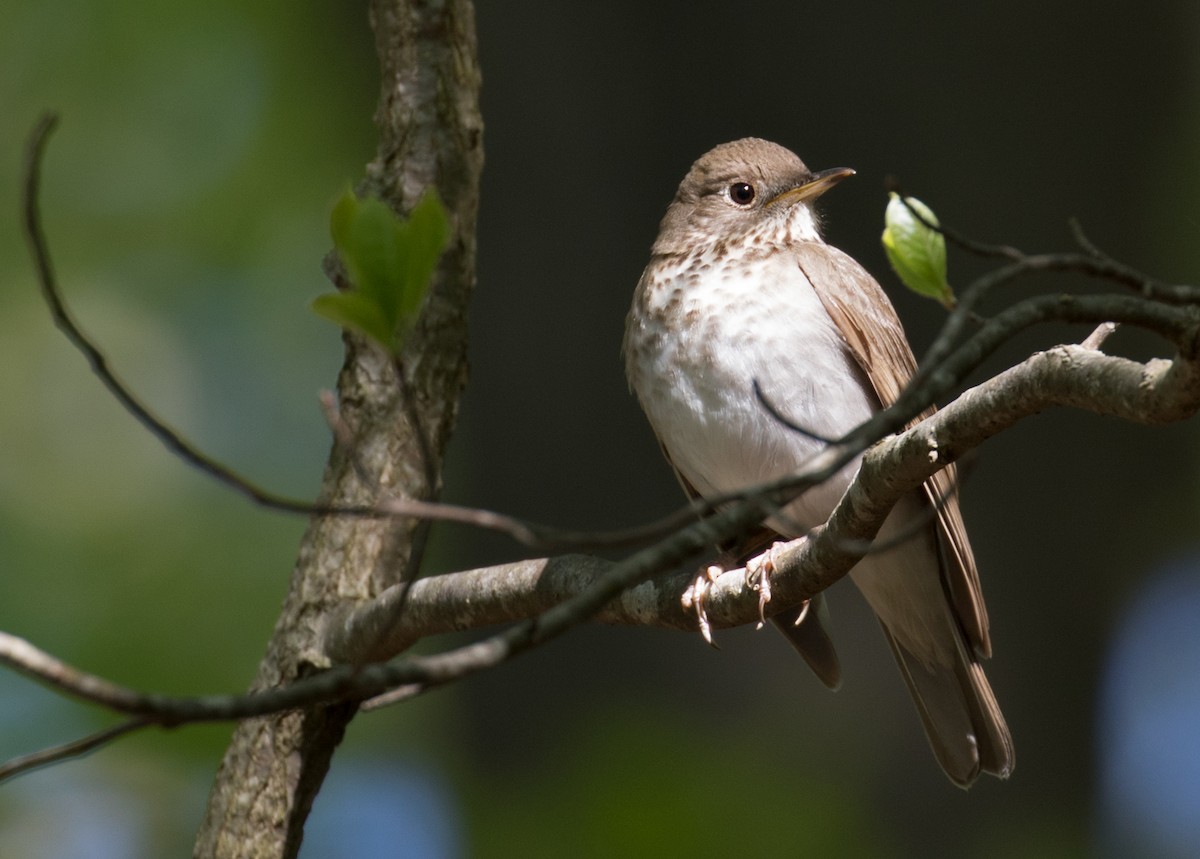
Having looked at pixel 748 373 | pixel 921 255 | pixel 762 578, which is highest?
pixel 748 373

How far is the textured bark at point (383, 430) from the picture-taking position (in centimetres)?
343

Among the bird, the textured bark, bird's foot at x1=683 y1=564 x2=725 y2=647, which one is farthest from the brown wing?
the textured bark

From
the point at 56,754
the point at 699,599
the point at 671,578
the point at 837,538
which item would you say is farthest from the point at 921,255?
the point at 56,754

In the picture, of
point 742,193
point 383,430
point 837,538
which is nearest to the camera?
point 837,538

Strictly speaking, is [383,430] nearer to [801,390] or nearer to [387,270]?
[801,390]

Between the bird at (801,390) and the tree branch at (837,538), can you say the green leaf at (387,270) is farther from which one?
the bird at (801,390)

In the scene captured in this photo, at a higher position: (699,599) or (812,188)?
(812,188)

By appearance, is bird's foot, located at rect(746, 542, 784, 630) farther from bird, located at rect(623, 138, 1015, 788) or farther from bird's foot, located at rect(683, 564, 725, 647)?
bird, located at rect(623, 138, 1015, 788)

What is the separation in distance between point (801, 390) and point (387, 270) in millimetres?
2457

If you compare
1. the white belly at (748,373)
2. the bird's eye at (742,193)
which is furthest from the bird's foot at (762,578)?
the bird's eye at (742,193)

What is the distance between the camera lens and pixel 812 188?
14.5ft

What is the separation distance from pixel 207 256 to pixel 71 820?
4.31m

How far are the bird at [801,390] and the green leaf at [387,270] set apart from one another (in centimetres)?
233

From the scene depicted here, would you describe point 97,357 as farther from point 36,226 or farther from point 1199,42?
point 1199,42
